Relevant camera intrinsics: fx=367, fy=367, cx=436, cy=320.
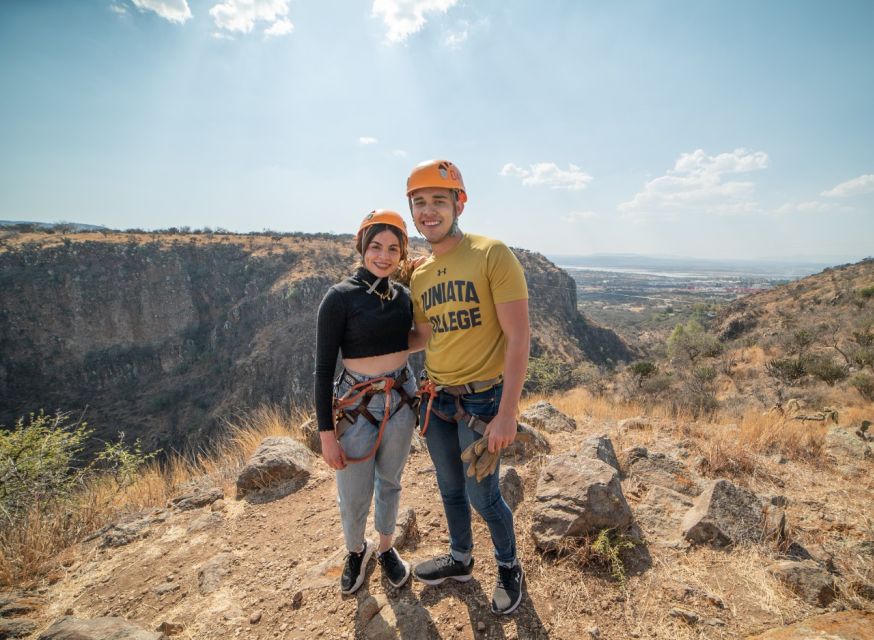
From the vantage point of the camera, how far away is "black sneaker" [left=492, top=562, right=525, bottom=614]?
7.43 ft

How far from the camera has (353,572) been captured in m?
2.55

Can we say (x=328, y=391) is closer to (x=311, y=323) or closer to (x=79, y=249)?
(x=311, y=323)

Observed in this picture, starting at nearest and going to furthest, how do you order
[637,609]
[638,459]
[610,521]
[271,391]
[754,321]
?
[637,609] < [610,521] < [638,459] < [754,321] < [271,391]

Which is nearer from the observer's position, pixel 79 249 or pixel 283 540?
pixel 283 540

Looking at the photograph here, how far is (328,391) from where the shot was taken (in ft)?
7.16

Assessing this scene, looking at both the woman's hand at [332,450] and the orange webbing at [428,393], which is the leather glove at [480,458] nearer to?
the orange webbing at [428,393]

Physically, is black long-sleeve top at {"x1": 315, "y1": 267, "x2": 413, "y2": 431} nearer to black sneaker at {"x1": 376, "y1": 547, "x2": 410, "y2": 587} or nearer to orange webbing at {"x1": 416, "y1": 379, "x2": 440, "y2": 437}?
orange webbing at {"x1": 416, "y1": 379, "x2": 440, "y2": 437}

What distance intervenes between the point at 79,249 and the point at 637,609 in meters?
57.5

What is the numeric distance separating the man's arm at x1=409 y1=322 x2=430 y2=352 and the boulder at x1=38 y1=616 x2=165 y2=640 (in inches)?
88.5

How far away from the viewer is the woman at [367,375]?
2.18m

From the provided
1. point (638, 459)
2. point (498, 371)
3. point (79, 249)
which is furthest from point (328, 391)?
point (79, 249)

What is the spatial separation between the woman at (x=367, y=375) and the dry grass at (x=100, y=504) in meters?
A: 2.70

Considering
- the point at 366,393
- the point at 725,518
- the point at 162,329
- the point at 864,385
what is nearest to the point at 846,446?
the point at 725,518

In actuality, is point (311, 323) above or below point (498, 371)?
below
